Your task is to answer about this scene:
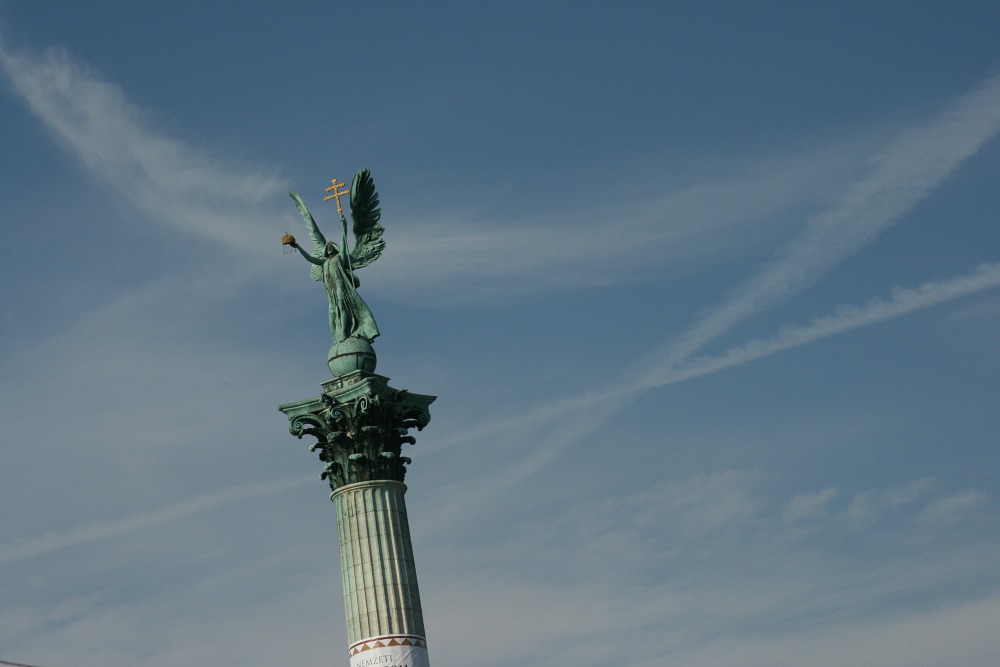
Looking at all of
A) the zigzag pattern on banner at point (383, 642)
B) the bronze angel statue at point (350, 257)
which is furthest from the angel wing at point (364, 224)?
the zigzag pattern on banner at point (383, 642)

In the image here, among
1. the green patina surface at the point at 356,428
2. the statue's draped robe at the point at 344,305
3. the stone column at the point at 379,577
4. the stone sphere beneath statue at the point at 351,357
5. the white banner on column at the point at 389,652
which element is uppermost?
the statue's draped robe at the point at 344,305

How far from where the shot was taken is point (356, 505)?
4522cm

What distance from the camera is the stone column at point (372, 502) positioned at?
43812 millimetres

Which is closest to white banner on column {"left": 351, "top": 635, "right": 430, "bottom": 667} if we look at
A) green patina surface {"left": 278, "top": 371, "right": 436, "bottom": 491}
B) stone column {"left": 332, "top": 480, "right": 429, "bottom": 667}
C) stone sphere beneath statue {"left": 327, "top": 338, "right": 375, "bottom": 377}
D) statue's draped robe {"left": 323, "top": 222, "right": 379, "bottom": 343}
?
stone column {"left": 332, "top": 480, "right": 429, "bottom": 667}

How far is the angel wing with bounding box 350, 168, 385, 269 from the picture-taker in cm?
5016

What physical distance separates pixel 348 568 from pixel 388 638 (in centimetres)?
255

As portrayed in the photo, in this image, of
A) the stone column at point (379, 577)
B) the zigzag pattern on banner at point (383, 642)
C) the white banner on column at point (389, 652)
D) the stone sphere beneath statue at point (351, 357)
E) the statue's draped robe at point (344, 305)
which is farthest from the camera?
the statue's draped robe at point (344, 305)

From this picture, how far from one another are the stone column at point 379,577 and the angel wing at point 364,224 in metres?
8.28

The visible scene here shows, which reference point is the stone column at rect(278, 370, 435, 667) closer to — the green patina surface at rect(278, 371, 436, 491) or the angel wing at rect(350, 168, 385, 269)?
the green patina surface at rect(278, 371, 436, 491)

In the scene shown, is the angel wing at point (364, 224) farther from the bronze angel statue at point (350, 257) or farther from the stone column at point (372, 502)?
the stone column at point (372, 502)

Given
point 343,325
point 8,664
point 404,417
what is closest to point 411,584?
point 404,417

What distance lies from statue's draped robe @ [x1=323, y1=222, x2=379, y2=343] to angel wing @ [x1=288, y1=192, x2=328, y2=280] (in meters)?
0.29

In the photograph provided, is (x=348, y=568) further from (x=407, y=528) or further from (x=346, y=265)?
(x=346, y=265)

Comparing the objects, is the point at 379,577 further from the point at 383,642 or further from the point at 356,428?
the point at 356,428
